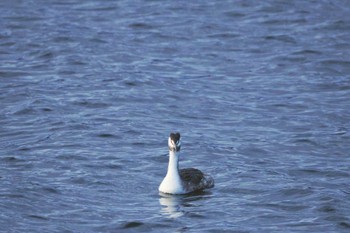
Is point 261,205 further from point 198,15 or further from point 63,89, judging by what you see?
point 198,15

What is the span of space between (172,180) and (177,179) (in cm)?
10

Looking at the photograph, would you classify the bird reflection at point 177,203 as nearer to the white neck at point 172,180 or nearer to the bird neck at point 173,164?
the white neck at point 172,180

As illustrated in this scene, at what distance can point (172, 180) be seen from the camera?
58.1 ft

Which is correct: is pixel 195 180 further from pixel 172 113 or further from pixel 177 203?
pixel 172 113

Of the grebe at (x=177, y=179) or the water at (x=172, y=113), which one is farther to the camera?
the grebe at (x=177, y=179)

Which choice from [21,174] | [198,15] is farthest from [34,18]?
[21,174]

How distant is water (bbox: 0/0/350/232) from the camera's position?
16922 mm

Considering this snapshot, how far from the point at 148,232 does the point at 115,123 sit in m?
6.84

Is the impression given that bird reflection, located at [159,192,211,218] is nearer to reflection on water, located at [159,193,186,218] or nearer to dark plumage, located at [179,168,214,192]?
reflection on water, located at [159,193,186,218]

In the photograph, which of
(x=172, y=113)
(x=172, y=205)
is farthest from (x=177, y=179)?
(x=172, y=113)

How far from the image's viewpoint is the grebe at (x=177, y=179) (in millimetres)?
17719

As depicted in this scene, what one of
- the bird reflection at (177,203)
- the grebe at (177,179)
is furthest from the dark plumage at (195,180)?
the bird reflection at (177,203)

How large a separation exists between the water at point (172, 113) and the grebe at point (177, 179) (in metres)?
0.17

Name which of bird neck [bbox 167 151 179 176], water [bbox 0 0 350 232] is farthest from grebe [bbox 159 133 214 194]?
water [bbox 0 0 350 232]
